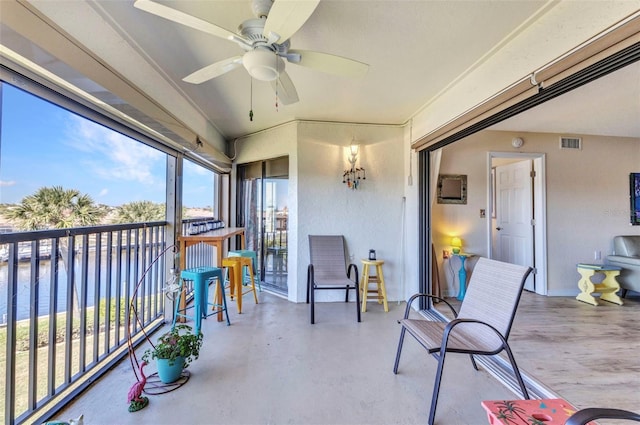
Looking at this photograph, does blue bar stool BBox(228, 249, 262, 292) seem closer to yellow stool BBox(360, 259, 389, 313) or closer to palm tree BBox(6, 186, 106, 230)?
yellow stool BBox(360, 259, 389, 313)

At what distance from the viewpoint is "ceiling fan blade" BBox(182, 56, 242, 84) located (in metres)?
1.54

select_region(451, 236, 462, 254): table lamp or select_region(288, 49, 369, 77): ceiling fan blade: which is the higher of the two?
select_region(288, 49, 369, 77): ceiling fan blade

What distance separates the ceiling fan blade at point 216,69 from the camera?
1536 mm

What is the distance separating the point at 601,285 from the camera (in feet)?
12.4

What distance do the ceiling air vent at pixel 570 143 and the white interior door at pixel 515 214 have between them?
0.56 metres

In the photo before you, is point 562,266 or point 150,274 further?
point 562,266

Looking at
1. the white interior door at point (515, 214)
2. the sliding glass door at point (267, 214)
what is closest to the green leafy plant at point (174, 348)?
the sliding glass door at point (267, 214)

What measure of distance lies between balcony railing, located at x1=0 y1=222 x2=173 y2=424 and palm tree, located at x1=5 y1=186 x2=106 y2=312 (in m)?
0.05

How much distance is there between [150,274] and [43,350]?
1.10m

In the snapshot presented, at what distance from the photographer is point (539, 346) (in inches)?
97.2

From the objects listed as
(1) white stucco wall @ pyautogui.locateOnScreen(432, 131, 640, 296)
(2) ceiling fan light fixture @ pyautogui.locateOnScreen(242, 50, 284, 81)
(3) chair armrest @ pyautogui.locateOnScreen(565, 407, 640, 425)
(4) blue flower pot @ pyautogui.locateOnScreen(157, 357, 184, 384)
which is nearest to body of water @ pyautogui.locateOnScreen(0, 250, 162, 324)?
(4) blue flower pot @ pyautogui.locateOnScreen(157, 357, 184, 384)

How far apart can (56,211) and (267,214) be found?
107 inches

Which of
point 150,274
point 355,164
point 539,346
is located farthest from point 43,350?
point 539,346

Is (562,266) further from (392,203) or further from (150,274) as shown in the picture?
(150,274)
